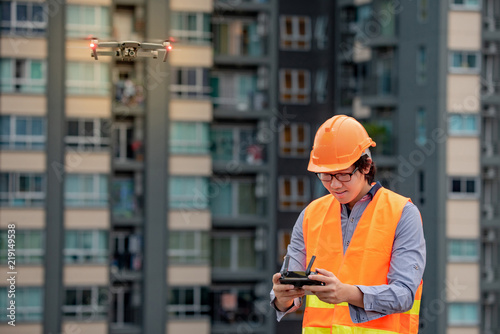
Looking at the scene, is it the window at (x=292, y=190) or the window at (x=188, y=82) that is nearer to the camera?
the window at (x=188, y=82)

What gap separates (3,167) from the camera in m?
37.3

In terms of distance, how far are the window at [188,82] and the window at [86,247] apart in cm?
650

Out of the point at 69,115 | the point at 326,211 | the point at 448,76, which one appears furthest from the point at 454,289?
the point at 326,211

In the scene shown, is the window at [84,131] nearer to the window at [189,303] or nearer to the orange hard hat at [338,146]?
the window at [189,303]

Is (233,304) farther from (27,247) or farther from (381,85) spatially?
(381,85)

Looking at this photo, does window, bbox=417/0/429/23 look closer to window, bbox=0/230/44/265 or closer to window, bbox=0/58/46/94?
window, bbox=0/58/46/94

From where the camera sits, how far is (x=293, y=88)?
41.1 metres

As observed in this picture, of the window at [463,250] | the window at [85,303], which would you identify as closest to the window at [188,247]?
the window at [85,303]

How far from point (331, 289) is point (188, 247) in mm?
34229

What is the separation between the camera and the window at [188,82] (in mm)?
39062

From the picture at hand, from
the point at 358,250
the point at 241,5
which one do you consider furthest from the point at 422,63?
the point at 358,250

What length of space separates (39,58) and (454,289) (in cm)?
1850

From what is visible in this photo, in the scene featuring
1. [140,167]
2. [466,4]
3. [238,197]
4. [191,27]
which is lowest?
[238,197]

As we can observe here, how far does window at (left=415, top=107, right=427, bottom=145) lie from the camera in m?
37.1
